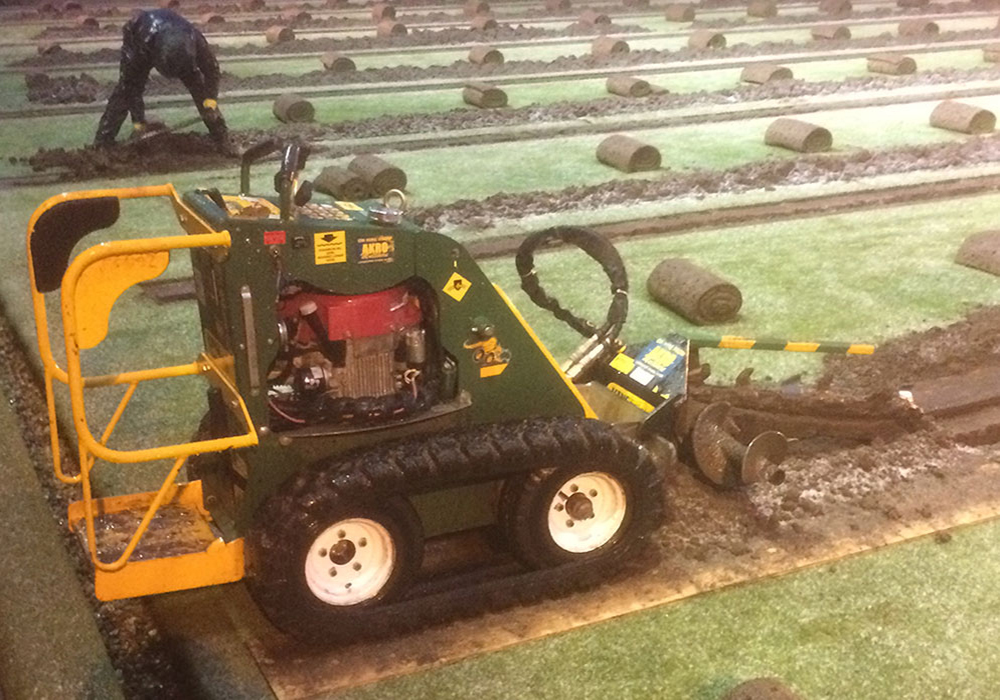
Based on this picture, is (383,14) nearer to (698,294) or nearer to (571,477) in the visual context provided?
(698,294)

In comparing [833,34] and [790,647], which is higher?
[833,34]

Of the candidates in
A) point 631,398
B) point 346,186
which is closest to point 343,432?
point 631,398

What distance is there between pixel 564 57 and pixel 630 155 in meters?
8.18

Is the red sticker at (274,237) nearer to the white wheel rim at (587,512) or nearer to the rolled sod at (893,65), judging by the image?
the white wheel rim at (587,512)

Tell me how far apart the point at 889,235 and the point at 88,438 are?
736cm

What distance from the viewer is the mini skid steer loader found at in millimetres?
3561

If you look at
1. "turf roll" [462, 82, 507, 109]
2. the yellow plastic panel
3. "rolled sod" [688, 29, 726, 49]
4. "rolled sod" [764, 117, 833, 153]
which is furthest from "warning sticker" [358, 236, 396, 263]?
"rolled sod" [688, 29, 726, 49]

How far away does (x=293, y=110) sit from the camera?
1320cm

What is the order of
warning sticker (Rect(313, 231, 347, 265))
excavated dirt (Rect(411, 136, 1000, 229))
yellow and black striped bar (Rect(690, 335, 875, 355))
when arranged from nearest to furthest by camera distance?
warning sticker (Rect(313, 231, 347, 265))
yellow and black striped bar (Rect(690, 335, 875, 355))
excavated dirt (Rect(411, 136, 1000, 229))

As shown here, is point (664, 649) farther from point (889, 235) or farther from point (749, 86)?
point (749, 86)

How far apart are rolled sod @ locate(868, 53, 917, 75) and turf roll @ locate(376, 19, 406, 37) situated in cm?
Result: 939

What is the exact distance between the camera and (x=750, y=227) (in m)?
9.11

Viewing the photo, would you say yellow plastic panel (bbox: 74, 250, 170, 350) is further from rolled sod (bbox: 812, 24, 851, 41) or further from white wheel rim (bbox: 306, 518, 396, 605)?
rolled sod (bbox: 812, 24, 851, 41)

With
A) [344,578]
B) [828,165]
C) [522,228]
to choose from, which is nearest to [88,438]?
[344,578]
